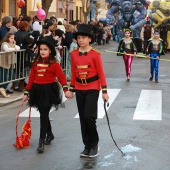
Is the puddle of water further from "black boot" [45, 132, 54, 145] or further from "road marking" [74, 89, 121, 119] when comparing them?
"road marking" [74, 89, 121, 119]

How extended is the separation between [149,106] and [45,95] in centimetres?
460

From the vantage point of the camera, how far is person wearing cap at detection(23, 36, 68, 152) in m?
8.29

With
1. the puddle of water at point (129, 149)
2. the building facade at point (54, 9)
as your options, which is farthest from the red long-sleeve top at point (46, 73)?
the building facade at point (54, 9)

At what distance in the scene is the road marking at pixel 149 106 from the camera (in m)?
11.1

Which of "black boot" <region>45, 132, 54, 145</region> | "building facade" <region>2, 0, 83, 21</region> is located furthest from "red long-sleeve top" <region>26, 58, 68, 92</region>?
"building facade" <region>2, 0, 83, 21</region>

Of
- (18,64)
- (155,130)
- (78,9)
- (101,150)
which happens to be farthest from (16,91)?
(78,9)

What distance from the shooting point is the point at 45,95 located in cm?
835

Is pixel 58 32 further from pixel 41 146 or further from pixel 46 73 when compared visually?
pixel 41 146

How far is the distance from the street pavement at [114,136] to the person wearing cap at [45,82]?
52cm

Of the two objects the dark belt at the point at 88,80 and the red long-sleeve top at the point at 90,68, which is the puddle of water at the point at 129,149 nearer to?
the red long-sleeve top at the point at 90,68

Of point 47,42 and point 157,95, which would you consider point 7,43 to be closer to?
point 157,95

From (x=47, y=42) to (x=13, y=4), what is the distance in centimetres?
3642

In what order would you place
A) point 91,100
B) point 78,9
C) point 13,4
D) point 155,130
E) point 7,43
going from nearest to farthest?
point 91,100 → point 155,130 → point 7,43 → point 13,4 → point 78,9

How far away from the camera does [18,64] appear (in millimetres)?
14602
